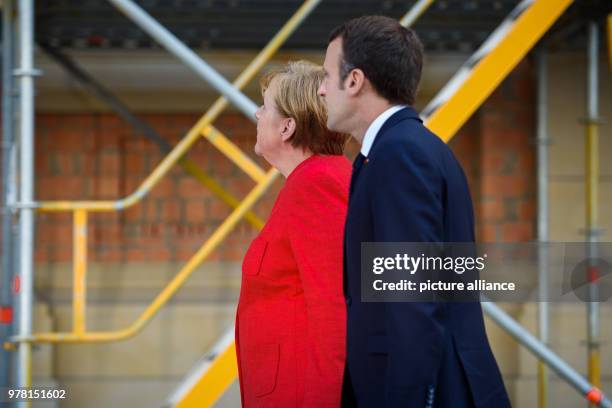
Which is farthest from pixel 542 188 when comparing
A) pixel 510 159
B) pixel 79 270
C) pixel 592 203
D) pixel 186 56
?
pixel 79 270

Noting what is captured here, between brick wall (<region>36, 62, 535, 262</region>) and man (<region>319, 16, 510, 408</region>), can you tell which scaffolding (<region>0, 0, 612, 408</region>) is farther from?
man (<region>319, 16, 510, 408</region>)

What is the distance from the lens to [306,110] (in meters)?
2.36

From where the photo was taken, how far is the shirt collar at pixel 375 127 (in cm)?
189

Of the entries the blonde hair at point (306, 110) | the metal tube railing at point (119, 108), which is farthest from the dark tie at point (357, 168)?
the metal tube railing at point (119, 108)

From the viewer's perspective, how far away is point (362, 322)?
183 cm

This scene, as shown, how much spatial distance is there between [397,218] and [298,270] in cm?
54

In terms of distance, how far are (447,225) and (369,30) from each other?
397 millimetres

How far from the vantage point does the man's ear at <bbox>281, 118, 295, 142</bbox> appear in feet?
7.78

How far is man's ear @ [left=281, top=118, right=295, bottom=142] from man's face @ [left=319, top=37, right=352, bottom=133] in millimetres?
396

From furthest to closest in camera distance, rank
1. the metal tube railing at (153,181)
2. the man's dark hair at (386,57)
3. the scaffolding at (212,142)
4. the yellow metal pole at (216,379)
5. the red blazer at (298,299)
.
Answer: the metal tube railing at (153,181)
the scaffolding at (212,142)
the yellow metal pole at (216,379)
the red blazer at (298,299)
the man's dark hair at (386,57)

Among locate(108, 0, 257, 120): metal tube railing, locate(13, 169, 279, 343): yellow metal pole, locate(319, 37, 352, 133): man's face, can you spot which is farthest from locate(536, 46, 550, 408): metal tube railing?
locate(319, 37, 352, 133): man's face

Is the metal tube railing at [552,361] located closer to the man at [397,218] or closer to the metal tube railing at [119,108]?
the metal tube railing at [119,108]

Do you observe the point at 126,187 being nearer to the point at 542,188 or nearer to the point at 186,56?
the point at 186,56

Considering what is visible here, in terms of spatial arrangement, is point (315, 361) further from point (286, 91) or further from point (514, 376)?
point (514, 376)
